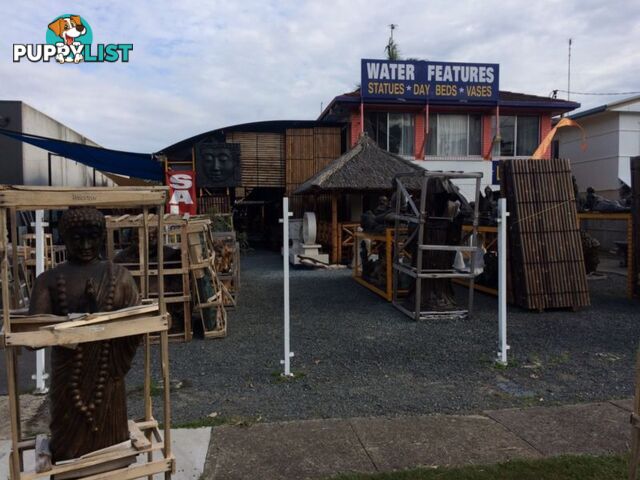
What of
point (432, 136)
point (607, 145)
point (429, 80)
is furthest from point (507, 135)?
point (607, 145)

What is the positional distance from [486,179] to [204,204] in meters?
10.0

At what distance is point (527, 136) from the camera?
19.1 meters

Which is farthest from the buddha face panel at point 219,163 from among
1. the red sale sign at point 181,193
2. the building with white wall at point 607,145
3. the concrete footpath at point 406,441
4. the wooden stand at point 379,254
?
the building with white wall at point 607,145

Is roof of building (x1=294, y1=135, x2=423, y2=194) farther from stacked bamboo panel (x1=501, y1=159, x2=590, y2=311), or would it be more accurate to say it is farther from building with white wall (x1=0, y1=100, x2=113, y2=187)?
building with white wall (x1=0, y1=100, x2=113, y2=187)

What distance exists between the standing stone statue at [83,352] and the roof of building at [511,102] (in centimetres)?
1503

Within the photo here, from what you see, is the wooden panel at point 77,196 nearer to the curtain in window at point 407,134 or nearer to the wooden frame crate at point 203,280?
the wooden frame crate at point 203,280

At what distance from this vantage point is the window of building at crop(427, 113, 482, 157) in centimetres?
1831

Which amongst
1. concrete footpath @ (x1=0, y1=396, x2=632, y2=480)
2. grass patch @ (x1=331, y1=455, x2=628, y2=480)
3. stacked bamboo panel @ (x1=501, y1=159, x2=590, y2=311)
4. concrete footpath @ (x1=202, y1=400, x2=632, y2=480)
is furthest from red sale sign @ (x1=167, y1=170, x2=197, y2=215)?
grass patch @ (x1=331, y1=455, x2=628, y2=480)

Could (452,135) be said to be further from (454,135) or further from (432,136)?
(432,136)

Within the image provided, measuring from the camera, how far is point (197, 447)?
3.77m

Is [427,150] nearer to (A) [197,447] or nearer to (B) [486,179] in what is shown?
(B) [486,179]

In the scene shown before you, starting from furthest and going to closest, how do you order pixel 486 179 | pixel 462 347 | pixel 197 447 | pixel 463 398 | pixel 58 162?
pixel 486 179, pixel 58 162, pixel 462 347, pixel 463 398, pixel 197 447

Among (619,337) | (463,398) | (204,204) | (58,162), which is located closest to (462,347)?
(463,398)

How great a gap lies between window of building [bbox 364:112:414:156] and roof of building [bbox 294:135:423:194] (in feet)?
10.5
